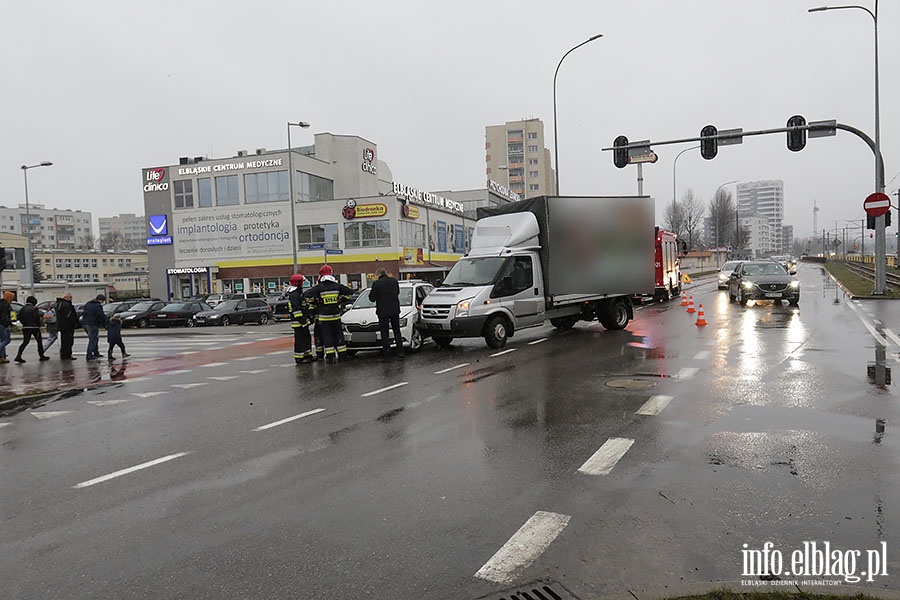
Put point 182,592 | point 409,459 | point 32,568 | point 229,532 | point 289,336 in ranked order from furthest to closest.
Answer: point 289,336
point 409,459
point 229,532
point 32,568
point 182,592

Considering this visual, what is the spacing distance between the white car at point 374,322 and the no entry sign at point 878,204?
1733 centimetres

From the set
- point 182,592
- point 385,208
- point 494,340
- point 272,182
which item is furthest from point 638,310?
point 272,182

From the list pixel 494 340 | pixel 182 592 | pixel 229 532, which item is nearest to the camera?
pixel 182 592

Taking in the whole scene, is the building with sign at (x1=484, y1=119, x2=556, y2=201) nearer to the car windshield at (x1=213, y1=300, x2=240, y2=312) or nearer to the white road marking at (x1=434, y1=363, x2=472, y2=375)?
the car windshield at (x1=213, y1=300, x2=240, y2=312)

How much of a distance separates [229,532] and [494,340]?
9.95 metres

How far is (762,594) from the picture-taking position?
331 cm

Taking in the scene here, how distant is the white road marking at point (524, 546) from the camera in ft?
12.1

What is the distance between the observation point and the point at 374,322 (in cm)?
1368

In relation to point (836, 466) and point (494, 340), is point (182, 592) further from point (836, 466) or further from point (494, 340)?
point (494, 340)

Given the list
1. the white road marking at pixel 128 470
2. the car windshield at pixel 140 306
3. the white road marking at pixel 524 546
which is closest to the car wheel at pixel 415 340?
the white road marking at pixel 128 470

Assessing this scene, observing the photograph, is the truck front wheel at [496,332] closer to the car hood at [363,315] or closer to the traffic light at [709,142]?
the car hood at [363,315]

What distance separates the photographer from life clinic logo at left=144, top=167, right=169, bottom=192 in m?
60.1

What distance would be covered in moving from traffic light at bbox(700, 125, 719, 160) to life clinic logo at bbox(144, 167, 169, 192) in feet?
167

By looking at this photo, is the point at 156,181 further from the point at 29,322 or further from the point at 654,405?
the point at 654,405
